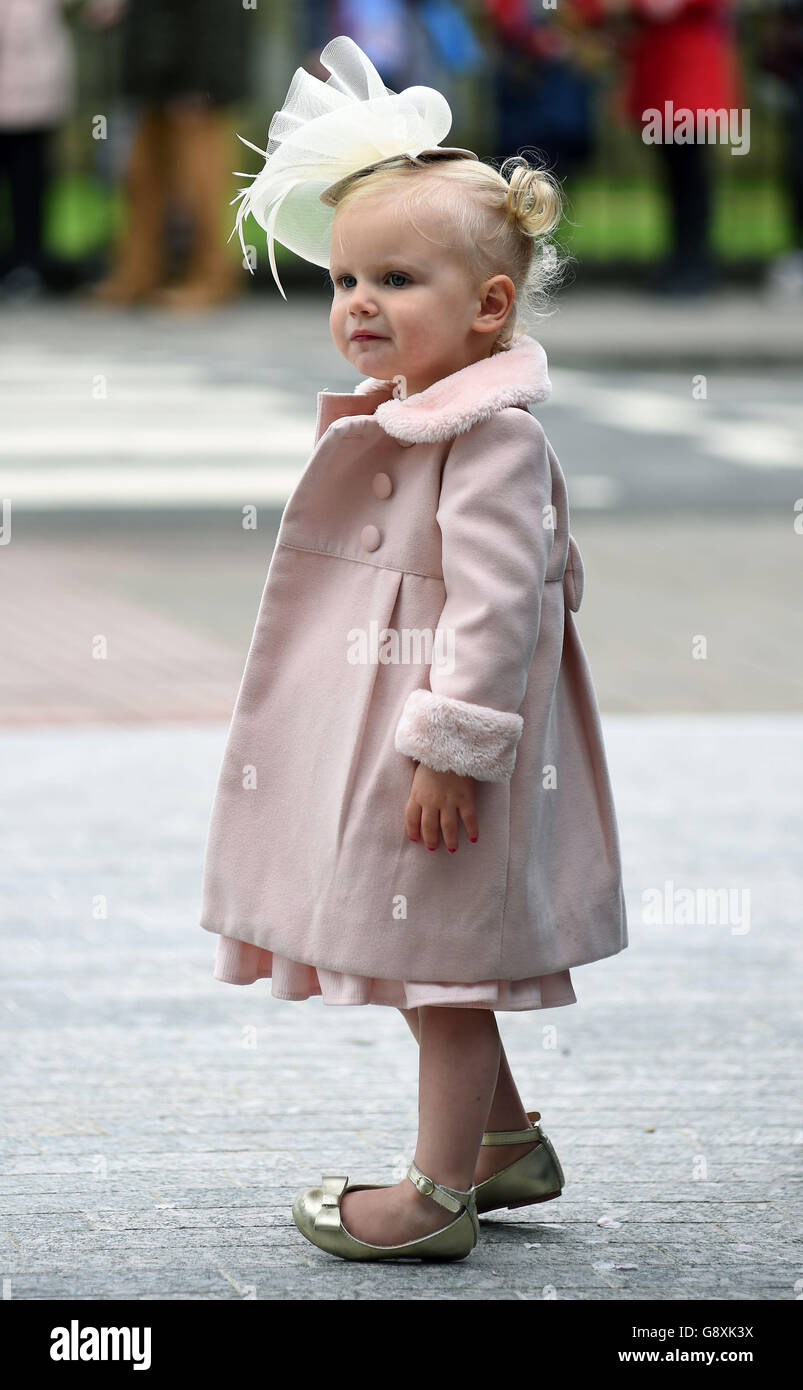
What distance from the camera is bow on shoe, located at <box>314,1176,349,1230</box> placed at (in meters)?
3.30

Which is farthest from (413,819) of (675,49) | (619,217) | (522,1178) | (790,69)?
(619,217)

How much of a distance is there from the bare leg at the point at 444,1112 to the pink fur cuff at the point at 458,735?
1.23 ft

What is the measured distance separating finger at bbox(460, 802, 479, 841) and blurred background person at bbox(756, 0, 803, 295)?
14.5 metres

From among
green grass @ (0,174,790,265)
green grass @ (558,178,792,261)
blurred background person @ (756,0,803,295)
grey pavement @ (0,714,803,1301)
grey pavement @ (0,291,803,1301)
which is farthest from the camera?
green grass @ (558,178,792,261)

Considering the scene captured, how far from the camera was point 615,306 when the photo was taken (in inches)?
688

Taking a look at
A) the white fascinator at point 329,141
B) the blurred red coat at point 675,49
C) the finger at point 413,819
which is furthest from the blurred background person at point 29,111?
the finger at point 413,819

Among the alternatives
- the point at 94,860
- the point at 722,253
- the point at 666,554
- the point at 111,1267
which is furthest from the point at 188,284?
the point at 111,1267

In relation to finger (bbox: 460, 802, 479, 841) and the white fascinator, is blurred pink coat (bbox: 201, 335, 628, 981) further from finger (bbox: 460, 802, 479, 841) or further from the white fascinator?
Answer: the white fascinator

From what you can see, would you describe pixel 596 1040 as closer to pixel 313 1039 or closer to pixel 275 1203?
pixel 313 1039

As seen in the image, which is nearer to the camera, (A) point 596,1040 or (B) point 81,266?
(A) point 596,1040

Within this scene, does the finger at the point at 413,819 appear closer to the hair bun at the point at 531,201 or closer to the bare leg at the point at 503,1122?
the bare leg at the point at 503,1122

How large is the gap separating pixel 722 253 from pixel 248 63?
450 centimetres

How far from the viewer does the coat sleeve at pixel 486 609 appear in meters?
3.05

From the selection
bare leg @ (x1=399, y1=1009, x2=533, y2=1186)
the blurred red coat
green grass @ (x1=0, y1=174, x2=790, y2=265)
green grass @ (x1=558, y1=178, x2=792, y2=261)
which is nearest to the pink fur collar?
bare leg @ (x1=399, y1=1009, x2=533, y2=1186)
